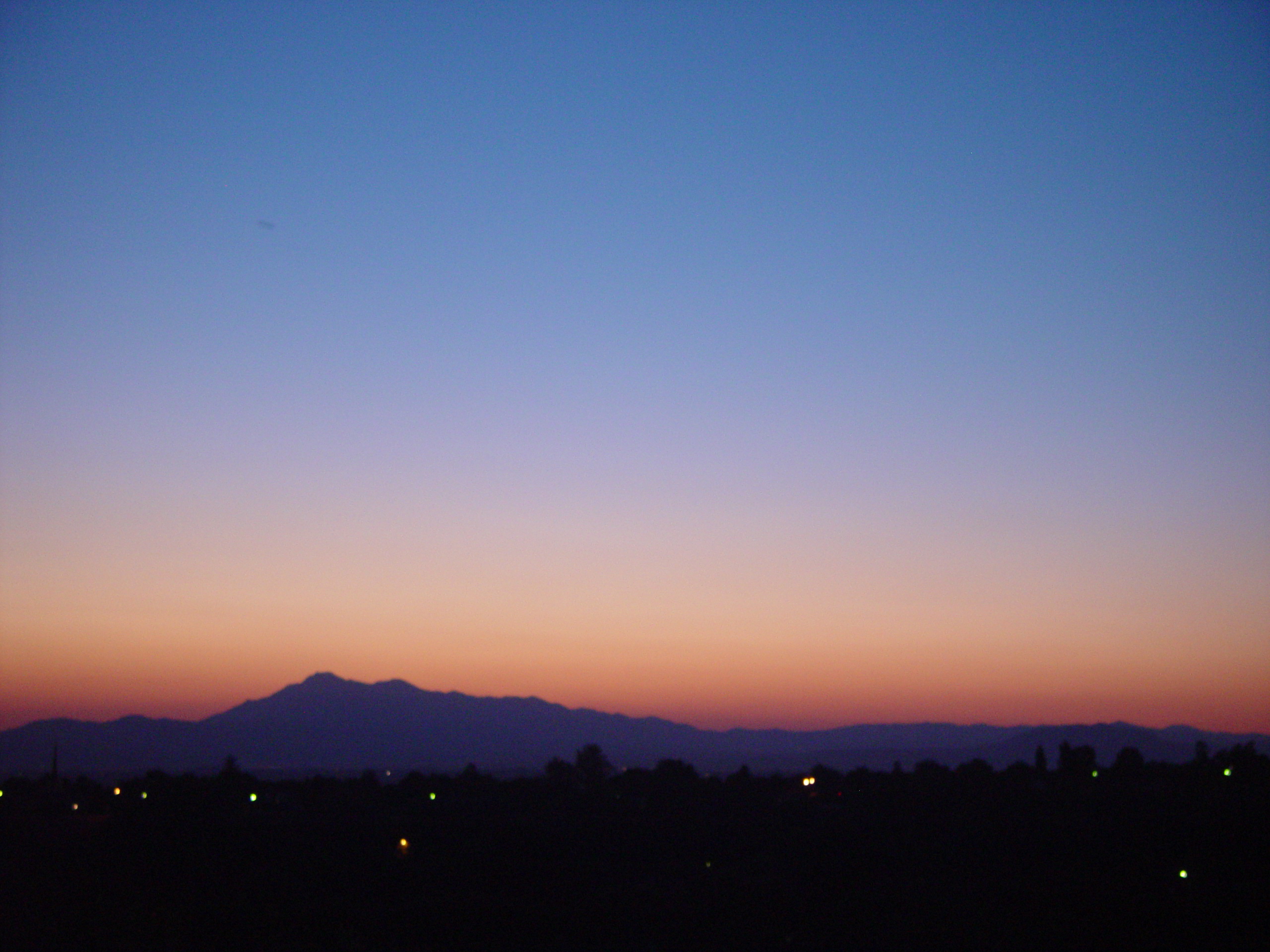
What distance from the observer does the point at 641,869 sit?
137 feet

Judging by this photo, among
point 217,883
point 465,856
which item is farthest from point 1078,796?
point 217,883

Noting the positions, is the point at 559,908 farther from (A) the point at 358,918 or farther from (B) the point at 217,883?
(B) the point at 217,883

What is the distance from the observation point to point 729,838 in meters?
47.2

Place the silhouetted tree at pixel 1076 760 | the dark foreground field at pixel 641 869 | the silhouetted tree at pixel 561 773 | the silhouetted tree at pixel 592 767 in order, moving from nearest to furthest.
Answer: the dark foreground field at pixel 641 869
the silhouetted tree at pixel 561 773
the silhouetted tree at pixel 592 767
the silhouetted tree at pixel 1076 760

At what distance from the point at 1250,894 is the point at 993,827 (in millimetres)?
13278

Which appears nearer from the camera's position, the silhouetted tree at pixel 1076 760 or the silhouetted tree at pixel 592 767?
the silhouetted tree at pixel 592 767

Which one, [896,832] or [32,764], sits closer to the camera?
[896,832]

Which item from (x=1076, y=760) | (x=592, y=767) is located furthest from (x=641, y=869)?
(x=1076, y=760)

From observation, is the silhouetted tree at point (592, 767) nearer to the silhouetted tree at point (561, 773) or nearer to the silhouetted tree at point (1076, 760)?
the silhouetted tree at point (561, 773)

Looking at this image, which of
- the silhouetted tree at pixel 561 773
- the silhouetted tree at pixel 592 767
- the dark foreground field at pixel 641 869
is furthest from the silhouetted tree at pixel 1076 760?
the silhouetted tree at pixel 561 773

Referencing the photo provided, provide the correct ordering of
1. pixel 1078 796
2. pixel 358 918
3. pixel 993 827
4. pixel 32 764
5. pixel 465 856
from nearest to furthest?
pixel 358 918 < pixel 465 856 < pixel 993 827 < pixel 1078 796 < pixel 32 764

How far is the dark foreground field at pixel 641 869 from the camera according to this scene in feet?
104

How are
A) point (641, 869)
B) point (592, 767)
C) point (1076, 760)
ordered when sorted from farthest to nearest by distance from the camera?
point (592, 767)
point (1076, 760)
point (641, 869)

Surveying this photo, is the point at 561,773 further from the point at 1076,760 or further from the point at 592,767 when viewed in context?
the point at 1076,760
